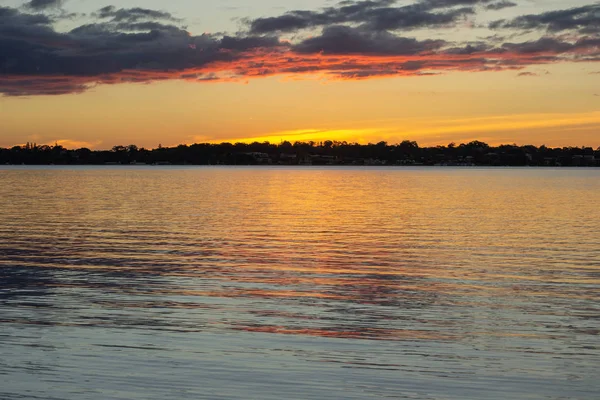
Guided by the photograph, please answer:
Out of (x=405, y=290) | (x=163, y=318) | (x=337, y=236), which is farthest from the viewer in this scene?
(x=337, y=236)

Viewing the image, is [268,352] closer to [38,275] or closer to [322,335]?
[322,335]

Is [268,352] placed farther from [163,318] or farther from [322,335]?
[163,318]

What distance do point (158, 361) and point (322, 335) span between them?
163 inches

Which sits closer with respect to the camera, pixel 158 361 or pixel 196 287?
pixel 158 361

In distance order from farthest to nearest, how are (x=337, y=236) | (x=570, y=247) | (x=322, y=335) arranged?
1. (x=337, y=236)
2. (x=570, y=247)
3. (x=322, y=335)

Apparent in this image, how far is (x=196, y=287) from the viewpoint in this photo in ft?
80.4

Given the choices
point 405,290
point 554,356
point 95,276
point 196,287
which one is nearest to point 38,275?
point 95,276

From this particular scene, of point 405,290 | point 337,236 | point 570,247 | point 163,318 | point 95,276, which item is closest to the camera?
point 163,318

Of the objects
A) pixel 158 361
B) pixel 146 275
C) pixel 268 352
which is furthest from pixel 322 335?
pixel 146 275

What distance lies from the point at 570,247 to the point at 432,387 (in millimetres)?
26038

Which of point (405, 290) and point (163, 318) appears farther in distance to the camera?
point (405, 290)

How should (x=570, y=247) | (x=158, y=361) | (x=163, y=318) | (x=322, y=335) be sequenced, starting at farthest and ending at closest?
(x=570, y=247), (x=163, y=318), (x=322, y=335), (x=158, y=361)

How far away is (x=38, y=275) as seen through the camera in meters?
27.2

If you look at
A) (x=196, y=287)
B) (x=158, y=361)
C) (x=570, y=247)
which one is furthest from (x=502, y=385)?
(x=570, y=247)
